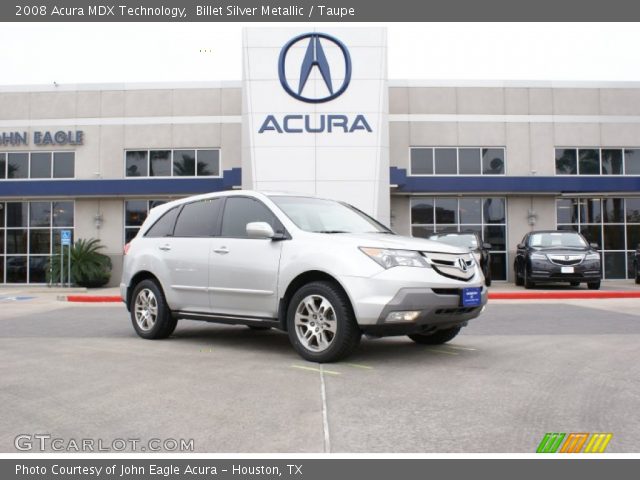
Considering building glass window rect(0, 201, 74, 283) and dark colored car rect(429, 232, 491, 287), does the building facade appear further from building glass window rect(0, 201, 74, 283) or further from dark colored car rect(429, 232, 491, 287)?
dark colored car rect(429, 232, 491, 287)

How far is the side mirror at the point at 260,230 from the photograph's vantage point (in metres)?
6.34

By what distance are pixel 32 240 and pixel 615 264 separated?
2260 centimetres

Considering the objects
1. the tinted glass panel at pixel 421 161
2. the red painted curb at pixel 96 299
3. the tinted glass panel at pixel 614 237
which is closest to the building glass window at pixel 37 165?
the red painted curb at pixel 96 299

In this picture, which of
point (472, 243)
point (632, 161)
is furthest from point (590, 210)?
point (472, 243)

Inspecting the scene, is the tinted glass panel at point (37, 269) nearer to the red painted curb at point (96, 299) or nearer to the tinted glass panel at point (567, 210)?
the red painted curb at point (96, 299)

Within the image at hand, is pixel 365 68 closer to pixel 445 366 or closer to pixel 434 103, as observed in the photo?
pixel 434 103

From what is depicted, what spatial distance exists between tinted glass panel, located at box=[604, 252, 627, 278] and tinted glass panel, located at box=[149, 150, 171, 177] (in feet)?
56.8

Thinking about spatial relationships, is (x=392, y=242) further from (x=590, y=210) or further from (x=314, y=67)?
(x=590, y=210)

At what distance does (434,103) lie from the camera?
2403 cm

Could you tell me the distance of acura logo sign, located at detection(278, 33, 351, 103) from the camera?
21.1 metres

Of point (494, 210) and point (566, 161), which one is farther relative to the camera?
point (566, 161)

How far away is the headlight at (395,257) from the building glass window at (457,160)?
1856 cm

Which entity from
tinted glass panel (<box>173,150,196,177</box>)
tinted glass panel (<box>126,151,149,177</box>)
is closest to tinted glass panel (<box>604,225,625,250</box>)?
tinted glass panel (<box>173,150,196,177</box>)

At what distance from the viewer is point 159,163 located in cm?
2427
